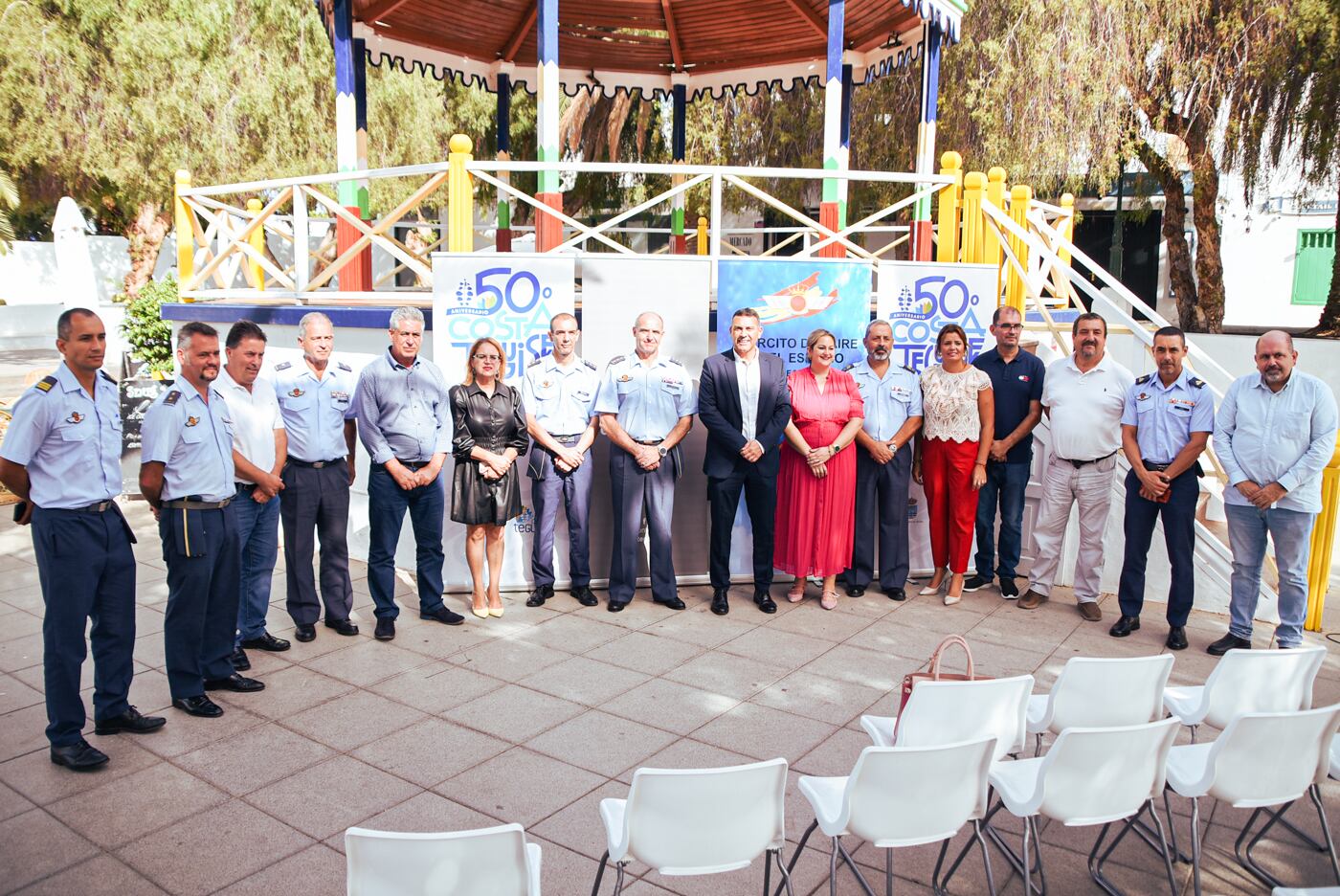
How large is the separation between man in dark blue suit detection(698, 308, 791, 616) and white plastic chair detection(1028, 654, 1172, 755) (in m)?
2.96

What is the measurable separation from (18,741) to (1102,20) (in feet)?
45.0

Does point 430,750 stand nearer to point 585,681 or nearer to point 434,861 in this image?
point 585,681

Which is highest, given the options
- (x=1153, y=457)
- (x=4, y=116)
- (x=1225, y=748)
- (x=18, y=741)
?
(x=4, y=116)

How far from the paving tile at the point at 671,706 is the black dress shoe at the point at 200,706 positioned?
6.08ft

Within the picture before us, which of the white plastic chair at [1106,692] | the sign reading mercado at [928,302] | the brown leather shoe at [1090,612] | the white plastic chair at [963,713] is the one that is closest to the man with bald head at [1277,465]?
the brown leather shoe at [1090,612]

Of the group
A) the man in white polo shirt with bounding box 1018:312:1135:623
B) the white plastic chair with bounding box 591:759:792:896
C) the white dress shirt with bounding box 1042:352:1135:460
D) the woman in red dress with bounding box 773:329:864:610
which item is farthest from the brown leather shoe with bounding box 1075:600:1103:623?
the white plastic chair with bounding box 591:759:792:896

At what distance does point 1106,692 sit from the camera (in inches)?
146

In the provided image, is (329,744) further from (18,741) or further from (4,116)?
(4,116)

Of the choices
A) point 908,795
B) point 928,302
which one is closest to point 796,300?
point 928,302

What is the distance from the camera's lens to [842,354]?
23.0 ft

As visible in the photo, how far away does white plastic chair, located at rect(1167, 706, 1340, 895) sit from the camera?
10.5 ft

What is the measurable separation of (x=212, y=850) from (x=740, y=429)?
152 inches

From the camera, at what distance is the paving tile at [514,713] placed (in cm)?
471

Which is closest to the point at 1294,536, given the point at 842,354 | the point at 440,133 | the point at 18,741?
the point at 842,354
